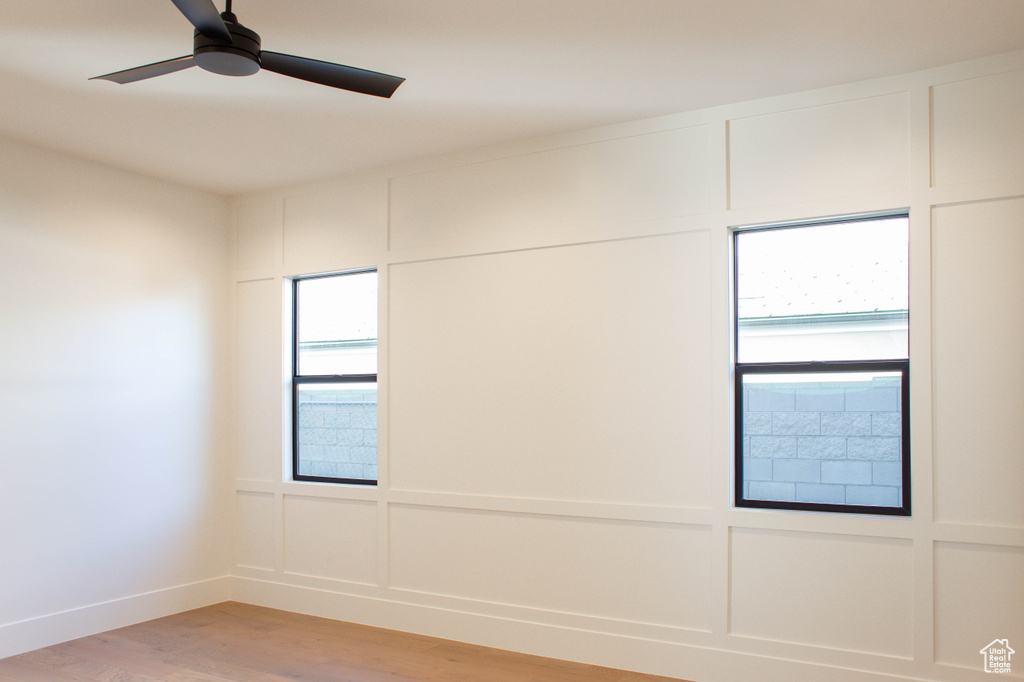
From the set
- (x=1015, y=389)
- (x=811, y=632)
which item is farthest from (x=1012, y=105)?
(x=811, y=632)

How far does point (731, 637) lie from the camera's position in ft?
11.9

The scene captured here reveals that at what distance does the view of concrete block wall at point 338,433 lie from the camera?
4910 mm

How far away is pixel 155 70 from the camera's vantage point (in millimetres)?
2820

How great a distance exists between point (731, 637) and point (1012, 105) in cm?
266

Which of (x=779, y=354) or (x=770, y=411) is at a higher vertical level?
(x=779, y=354)

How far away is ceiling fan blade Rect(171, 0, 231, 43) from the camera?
89.5 inches

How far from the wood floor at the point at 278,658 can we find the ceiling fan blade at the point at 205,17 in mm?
2966

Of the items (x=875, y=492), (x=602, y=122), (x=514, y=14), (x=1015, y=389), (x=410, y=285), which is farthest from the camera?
(x=410, y=285)

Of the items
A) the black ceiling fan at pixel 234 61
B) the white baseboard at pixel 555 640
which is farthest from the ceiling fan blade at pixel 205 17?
the white baseboard at pixel 555 640

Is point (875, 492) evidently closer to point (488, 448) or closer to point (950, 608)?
point (950, 608)

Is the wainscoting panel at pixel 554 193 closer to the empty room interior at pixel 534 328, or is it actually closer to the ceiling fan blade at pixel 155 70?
the empty room interior at pixel 534 328

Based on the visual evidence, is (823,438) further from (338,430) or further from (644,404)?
(338,430)

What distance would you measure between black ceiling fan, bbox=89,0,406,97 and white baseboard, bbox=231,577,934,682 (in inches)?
113

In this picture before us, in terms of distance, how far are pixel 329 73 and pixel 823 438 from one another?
2.70m
